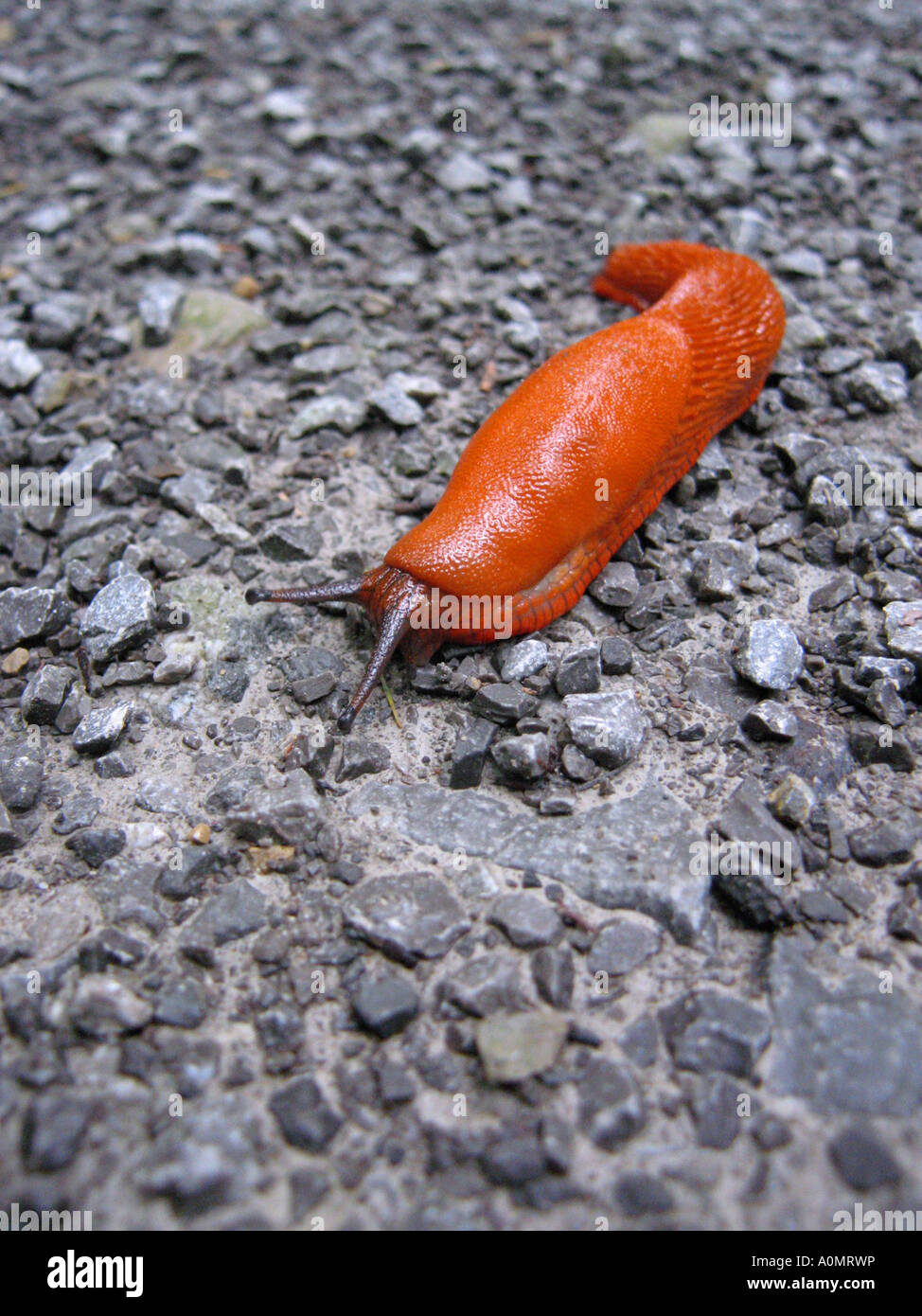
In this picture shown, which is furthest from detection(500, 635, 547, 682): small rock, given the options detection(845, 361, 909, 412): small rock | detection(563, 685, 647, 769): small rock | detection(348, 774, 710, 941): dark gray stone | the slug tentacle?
detection(845, 361, 909, 412): small rock

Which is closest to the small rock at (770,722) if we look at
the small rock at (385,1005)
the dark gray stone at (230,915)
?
the small rock at (385,1005)

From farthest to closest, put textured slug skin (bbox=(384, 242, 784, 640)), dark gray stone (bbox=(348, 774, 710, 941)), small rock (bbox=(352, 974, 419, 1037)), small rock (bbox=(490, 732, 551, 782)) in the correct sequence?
textured slug skin (bbox=(384, 242, 784, 640)) < small rock (bbox=(490, 732, 551, 782)) < dark gray stone (bbox=(348, 774, 710, 941)) < small rock (bbox=(352, 974, 419, 1037))

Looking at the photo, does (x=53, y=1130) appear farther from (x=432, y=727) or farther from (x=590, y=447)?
(x=590, y=447)

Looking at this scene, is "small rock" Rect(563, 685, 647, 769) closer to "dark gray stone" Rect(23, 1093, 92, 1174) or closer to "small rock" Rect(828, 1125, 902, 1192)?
"small rock" Rect(828, 1125, 902, 1192)

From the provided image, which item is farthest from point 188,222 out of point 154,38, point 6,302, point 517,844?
point 517,844

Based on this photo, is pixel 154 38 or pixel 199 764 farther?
pixel 154 38

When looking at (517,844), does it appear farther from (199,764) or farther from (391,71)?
(391,71)
